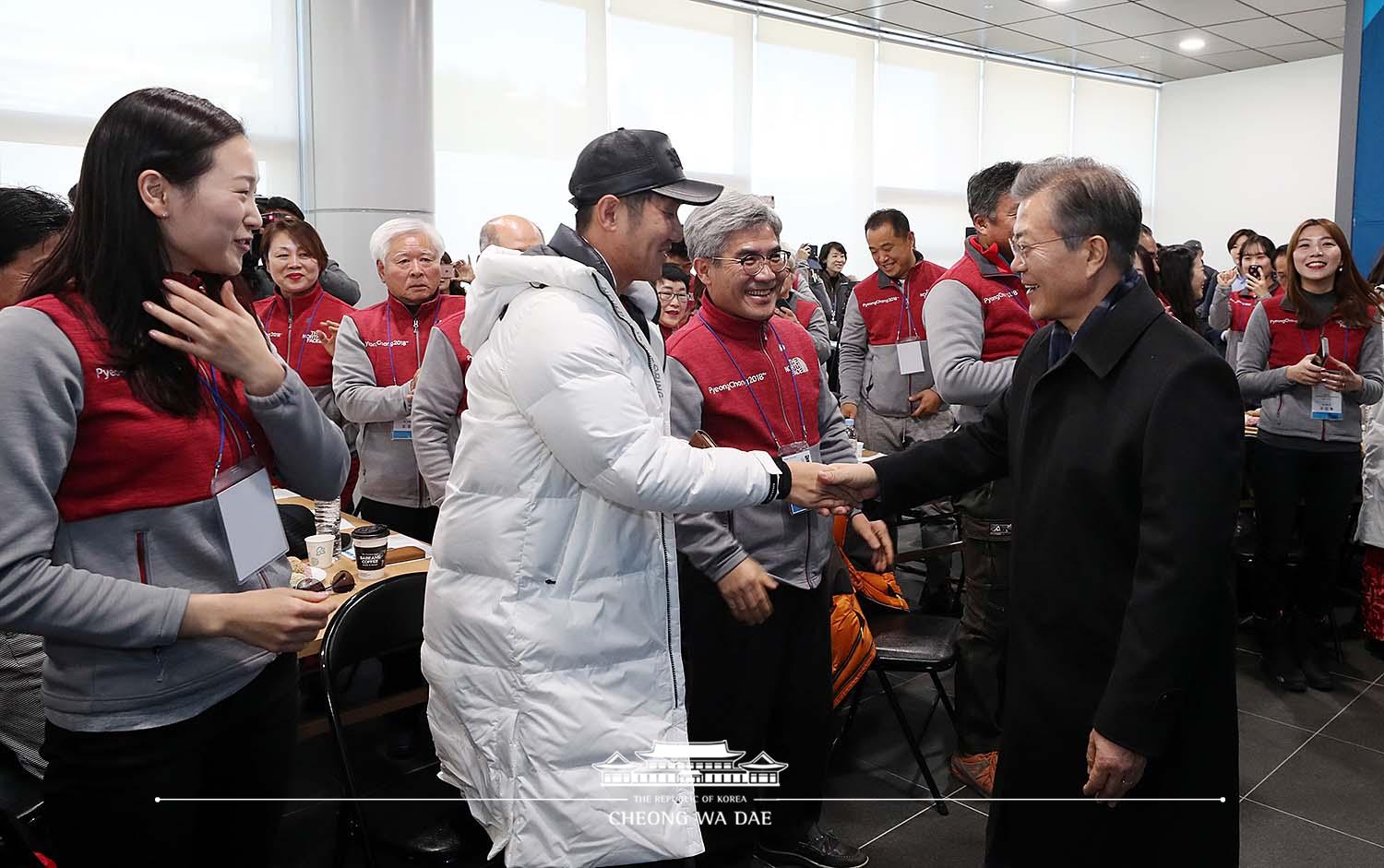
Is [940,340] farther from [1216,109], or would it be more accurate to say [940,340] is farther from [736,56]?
[1216,109]

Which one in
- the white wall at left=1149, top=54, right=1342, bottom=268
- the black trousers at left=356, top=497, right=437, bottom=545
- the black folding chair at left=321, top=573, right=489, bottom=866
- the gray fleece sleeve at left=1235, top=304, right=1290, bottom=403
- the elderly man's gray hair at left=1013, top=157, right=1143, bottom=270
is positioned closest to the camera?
the elderly man's gray hair at left=1013, top=157, right=1143, bottom=270

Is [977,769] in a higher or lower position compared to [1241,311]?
lower

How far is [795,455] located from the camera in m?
2.38

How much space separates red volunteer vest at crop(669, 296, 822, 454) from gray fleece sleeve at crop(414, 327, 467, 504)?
96 centimetres

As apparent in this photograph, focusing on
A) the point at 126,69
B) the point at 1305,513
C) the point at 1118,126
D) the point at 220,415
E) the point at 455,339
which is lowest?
the point at 1305,513

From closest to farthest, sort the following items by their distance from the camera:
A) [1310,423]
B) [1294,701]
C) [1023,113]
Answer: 1. [1294,701]
2. [1310,423]
3. [1023,113]

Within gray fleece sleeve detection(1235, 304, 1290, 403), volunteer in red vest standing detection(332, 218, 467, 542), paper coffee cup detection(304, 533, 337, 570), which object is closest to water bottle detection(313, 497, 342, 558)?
paper coffee cup detection(304, 533, 337, 570)

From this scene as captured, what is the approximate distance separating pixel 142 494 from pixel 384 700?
1.35 metres

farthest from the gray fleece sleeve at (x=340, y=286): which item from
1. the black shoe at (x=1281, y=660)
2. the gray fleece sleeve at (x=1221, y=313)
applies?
the gray fleece sleeve at (x=1221, y=313)

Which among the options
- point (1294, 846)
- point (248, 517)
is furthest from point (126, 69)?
point (1294, 846)

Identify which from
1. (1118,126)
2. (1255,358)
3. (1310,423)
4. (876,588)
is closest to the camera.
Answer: (876,588)

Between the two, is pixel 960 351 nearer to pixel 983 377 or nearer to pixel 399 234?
pixel 983 377

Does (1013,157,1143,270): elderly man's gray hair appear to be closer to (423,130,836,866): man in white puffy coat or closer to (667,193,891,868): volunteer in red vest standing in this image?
(423,130,836,866): man in white puffy coat

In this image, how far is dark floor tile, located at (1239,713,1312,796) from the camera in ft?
10.5
